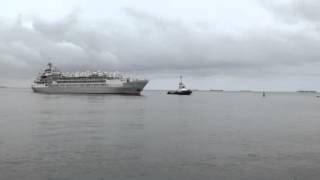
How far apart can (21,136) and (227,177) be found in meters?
23.1

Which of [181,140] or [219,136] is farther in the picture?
[219,136]

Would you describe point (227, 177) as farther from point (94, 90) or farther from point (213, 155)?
point (94, 90)

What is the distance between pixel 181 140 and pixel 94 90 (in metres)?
158

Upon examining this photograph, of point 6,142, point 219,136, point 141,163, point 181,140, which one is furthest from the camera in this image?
point 219,136

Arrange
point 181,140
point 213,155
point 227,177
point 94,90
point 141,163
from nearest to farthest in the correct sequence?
point 227,177 → point 141,163 → point 213,155 → point 181,140 → point 94,90

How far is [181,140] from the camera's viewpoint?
39.4 metres

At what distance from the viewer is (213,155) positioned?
1238 inches

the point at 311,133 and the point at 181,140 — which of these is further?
the point at 311,133

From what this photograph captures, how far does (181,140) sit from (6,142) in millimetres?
14553

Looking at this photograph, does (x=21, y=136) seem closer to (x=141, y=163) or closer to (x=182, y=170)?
(x=141, y=163)

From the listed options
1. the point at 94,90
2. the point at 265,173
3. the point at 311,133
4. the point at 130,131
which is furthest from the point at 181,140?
the point at 94,90

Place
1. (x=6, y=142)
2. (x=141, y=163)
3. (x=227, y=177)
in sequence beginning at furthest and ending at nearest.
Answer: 1. (x=6, y=142)
2. (x=141, y=163)
3. (x=227, y=177)

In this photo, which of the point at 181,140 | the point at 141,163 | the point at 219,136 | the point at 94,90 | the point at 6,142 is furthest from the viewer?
the point at 94,90

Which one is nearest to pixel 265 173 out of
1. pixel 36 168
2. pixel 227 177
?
pixel 227 177
